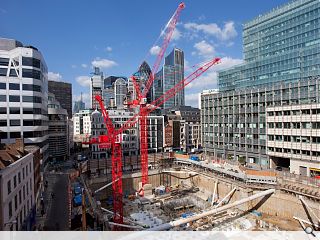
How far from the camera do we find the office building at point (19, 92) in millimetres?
59219

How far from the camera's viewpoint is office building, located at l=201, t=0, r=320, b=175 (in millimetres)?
60500

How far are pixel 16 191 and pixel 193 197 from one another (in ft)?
142

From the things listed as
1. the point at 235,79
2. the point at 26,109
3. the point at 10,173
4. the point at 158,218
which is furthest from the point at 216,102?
the point at 10,173

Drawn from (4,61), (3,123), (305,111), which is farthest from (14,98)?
(305,111)

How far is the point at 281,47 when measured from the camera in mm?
91500

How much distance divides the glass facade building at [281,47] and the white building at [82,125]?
82887 mm

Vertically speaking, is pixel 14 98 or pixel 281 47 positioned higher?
pixel 281 47

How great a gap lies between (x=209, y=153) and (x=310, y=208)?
45.7 meters

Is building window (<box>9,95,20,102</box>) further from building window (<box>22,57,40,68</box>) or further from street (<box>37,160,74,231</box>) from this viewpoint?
street (<box>37,160,74,231</box>)

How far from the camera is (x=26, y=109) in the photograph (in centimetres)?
6156

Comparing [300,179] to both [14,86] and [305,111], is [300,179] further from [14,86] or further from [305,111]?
[14,86]

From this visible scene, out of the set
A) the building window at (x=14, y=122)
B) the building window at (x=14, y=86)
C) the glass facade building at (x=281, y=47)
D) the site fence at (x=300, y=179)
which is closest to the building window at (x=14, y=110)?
the building window at (x=14, y=122)

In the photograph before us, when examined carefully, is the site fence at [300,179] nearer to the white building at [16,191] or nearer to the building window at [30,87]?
the white building at [16,191]

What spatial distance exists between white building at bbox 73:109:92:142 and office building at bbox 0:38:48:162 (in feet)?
271
